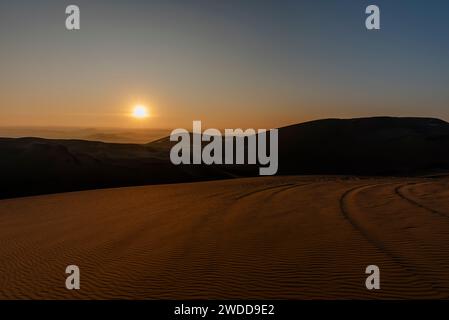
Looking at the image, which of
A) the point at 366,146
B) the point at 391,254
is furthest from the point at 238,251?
the point at 366,146

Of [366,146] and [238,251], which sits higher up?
[366,146]

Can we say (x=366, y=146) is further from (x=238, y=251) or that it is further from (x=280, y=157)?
(x=238, y=251)

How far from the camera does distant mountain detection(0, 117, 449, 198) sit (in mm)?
33812

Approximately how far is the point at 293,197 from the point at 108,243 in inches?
361

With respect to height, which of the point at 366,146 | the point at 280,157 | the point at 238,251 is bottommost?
the point at 238,251

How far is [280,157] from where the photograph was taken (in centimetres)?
5772

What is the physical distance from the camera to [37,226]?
1398cm

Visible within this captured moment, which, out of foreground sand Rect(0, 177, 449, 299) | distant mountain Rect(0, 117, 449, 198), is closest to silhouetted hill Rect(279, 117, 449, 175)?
distant mountain Rect(0, 117, 449, 198)

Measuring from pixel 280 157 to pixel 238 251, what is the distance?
4931cm

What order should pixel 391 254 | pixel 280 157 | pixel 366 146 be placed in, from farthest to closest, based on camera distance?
pixel 366 146 < pixel 280 157 < pixel 391 254

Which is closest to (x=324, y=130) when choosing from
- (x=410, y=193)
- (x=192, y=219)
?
(x=410, y=193)

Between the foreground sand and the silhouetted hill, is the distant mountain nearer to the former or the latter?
the silhouetted hill

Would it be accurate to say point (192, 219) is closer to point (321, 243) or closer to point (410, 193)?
point (321, 243)

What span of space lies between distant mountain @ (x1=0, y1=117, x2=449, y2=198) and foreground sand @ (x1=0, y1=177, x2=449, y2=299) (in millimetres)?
18516
